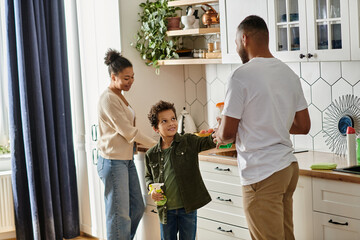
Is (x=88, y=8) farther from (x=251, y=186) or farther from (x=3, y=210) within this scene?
(x=251, y=186)

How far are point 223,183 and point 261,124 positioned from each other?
108 cm

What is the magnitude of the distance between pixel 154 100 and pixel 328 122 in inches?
55.9

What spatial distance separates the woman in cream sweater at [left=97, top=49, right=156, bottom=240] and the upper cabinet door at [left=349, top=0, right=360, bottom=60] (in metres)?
1.47

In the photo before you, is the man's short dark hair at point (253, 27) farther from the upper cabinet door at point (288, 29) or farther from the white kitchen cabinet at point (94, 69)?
the white kitchen cabinet at point (94, 69)

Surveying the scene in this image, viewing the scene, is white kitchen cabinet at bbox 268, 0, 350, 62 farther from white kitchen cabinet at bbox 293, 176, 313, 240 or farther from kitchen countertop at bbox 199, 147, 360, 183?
white kitchen cabinet at bbox 293, 176, 313, 240

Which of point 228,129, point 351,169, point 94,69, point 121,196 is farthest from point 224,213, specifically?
point 94,69

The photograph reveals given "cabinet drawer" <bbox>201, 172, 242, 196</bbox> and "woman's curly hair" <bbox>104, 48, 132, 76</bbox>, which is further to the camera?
"woman's curly hair" <bbox>104, 48, 132, 76</bbox>

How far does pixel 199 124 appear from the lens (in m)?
4.62

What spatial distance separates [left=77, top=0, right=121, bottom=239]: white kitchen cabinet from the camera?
4.45 m

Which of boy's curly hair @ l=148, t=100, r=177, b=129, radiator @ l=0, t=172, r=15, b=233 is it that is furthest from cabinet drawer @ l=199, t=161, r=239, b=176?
radiator @ l=0, t=172, r=15, b=233

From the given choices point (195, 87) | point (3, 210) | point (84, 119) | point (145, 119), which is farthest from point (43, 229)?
point (195, 87)

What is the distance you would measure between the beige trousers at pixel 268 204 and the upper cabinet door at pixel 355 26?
0.80 meters

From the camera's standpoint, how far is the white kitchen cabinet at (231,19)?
3701 millimetres

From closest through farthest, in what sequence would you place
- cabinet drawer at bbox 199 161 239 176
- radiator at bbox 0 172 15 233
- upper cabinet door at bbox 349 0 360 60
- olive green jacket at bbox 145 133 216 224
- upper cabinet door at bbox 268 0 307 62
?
upper cabinet door at bbox 349 0 360 60, olive green jacket at bbox 145 133 216 224, upper cabinet door at bbox 268 0 307 62, cabinet drawer at bbox 199 161 239 176, radiator at bbox 0 172 15 233
